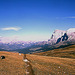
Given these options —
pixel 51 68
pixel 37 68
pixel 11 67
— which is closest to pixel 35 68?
pixel 37 68

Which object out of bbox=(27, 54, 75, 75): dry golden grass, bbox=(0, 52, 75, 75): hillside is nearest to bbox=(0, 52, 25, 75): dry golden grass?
bbox=(0, 52, 75, 75): hillside

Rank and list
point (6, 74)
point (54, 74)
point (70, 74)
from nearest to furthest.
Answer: point (6, 74) < point (54, 74) < point (70, 74)

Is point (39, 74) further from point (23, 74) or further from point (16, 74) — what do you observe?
point (16, 74)

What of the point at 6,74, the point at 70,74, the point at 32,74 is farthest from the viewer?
the point at 70,74

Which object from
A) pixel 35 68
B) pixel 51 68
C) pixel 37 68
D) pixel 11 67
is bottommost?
pixel 51 68

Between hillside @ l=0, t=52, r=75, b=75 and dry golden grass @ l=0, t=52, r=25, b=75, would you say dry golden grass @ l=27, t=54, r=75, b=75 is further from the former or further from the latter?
dry golden grass @ l=0, t=52, r=25, b=75

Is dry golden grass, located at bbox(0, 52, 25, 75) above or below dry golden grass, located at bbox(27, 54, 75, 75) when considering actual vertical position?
above

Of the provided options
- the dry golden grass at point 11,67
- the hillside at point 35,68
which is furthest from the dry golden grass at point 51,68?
the dry golden grass at point 11,67

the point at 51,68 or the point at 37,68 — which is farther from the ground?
the point at 37,68

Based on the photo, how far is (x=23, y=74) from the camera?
26.2 m

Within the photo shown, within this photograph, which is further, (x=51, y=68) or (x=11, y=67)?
(x=51, y=68)

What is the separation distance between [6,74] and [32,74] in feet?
24.1

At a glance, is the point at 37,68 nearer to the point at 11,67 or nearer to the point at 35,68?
the point at 35,68

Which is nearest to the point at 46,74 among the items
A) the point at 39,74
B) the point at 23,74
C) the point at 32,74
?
the point at 39,74
